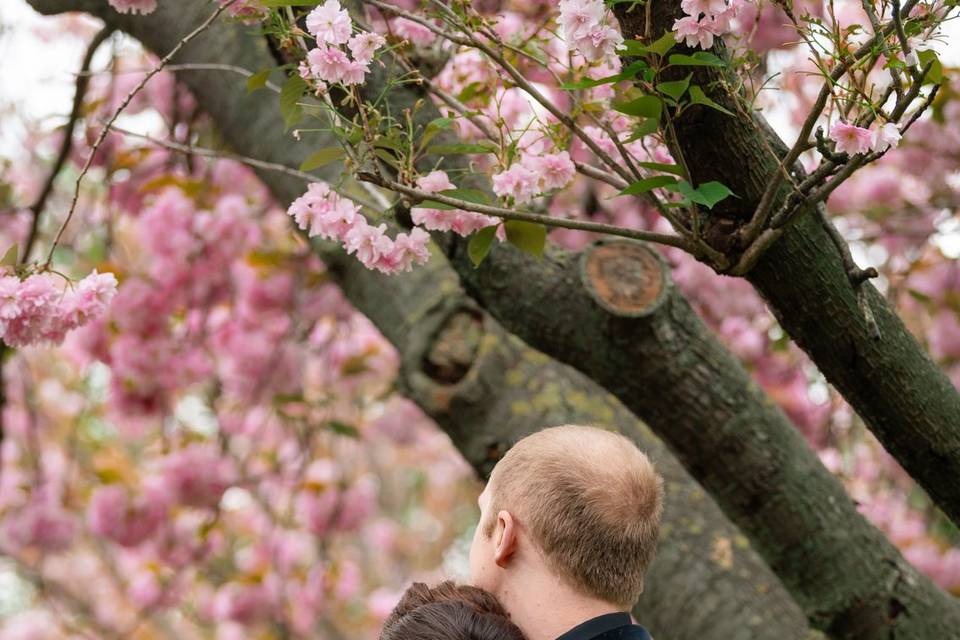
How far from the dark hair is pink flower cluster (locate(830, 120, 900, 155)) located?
64 cm

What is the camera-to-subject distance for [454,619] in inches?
49.1

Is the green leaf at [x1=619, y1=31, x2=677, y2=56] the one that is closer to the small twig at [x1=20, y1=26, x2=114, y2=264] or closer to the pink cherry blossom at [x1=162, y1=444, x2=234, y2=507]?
the small twig at [x1=20, y1=26, x2=114, y2=264]

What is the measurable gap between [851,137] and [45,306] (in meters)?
0.94

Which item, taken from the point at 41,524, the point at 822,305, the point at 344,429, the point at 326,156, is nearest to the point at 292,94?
the point at 326,156

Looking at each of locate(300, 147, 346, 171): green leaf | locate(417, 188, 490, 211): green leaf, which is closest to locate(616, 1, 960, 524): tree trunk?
locate(417, 188, 490, 211): green leaf

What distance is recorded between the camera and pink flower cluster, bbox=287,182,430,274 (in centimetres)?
132

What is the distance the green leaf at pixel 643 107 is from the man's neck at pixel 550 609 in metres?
0.54

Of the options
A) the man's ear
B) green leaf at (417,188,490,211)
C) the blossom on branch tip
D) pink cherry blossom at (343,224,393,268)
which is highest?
pink cherry blossom at (343,224,393,268)

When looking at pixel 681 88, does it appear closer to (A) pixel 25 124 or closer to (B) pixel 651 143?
(B) pixel 651 143

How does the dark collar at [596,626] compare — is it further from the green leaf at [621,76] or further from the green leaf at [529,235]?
the green leaf at [621,76]

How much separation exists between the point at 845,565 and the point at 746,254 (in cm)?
77

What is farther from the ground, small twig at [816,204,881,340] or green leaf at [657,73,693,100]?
green leaf at [657,73,693,100]

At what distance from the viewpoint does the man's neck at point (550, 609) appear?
1271mm

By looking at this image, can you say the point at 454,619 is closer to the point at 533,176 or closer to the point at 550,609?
the point at 550,609
